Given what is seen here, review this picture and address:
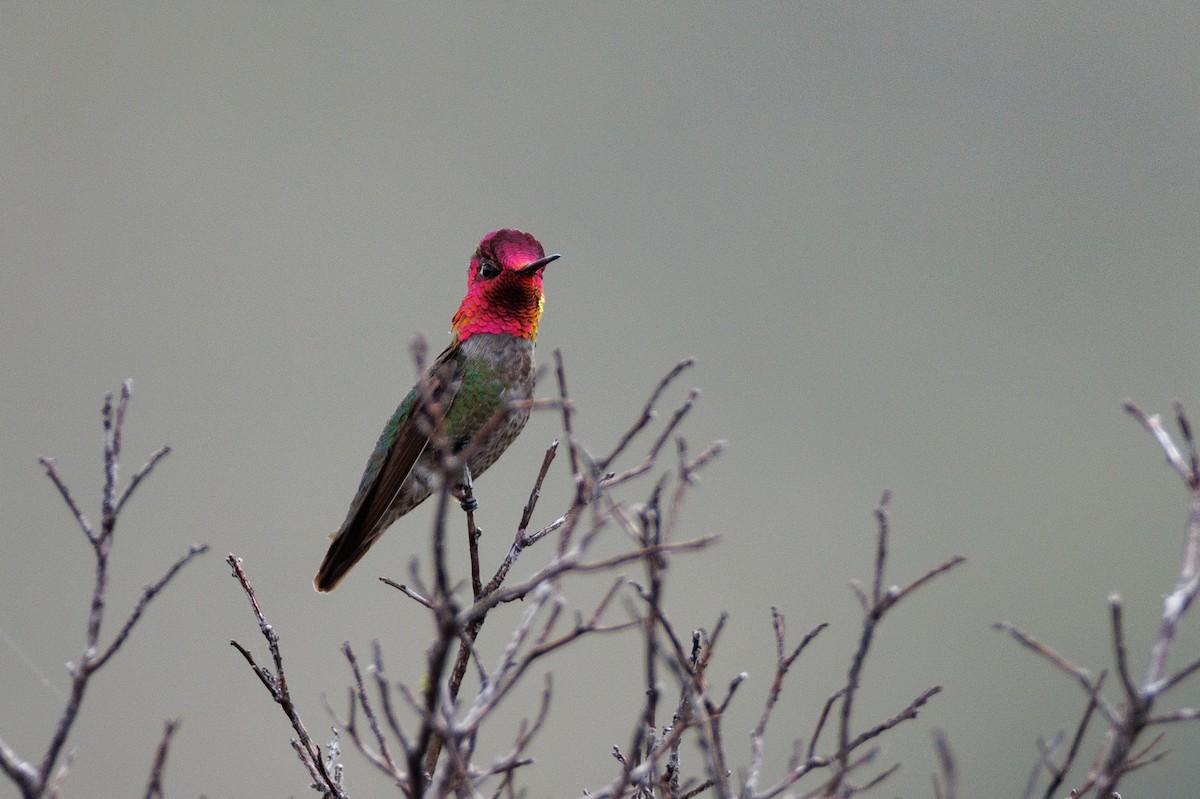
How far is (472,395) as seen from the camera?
1.57 m

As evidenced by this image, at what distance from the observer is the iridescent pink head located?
5.09ft

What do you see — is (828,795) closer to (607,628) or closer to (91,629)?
(607,628)

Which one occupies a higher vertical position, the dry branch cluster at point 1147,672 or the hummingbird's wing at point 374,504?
the hummingbird's wing at point 374,504

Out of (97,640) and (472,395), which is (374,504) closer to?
(472,395)

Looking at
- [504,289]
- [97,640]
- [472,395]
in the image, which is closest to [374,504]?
[472,395]

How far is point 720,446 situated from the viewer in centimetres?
68

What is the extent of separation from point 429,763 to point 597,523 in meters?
0.43

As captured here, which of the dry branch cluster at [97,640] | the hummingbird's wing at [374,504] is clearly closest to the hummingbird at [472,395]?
the hummingbird's wing at [374,504]

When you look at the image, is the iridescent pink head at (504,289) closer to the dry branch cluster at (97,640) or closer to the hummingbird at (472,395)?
the hummingbird at (472,395)

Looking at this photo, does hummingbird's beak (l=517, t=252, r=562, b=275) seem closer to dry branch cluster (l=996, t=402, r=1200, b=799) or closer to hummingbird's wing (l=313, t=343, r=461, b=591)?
Answer: hummingbird's wing (l=313, t=343, r=461, b=591)

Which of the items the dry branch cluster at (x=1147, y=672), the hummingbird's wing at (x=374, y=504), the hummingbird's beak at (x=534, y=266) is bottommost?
the dry branch cluster at (x=1147, y=672)

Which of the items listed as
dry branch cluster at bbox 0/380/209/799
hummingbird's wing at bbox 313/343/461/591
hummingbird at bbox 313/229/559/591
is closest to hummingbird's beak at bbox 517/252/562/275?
hummingbird at bbox 313/229/559/591

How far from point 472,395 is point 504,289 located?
6.6 inches

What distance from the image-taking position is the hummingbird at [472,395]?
151 centimetres
